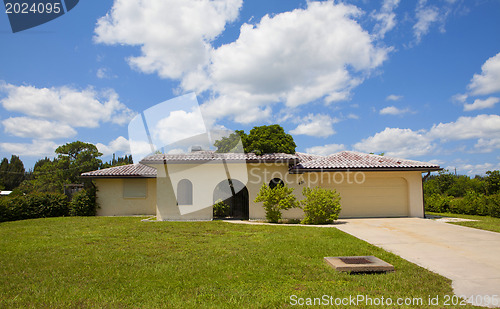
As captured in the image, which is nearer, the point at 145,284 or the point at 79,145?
the point at 145,284

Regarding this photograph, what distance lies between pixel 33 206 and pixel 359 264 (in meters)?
20.6

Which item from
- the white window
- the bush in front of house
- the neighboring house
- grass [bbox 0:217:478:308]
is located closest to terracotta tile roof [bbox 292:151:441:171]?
the neighboring house

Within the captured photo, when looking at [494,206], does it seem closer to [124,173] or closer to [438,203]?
[438,203]

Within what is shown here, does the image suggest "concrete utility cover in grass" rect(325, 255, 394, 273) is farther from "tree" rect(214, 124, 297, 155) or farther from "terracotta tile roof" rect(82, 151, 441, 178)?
"tree" rect(214, 124, 297, 155)

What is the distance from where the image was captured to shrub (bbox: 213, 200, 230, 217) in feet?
57.8

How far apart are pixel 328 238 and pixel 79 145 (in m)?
58.1

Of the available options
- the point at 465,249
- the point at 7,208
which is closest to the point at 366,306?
the point at 465,249

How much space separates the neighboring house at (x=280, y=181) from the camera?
52.3ft

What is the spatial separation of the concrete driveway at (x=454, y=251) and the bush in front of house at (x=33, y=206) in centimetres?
1879

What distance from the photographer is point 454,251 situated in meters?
7.49

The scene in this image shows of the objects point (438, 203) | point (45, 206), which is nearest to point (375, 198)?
point (438, 203)

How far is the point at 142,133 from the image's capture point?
1644cm

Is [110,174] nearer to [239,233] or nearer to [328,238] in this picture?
[239,233]

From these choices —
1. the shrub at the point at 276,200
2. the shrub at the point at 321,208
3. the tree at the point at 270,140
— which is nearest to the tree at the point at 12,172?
the tree at the point at 270,140
